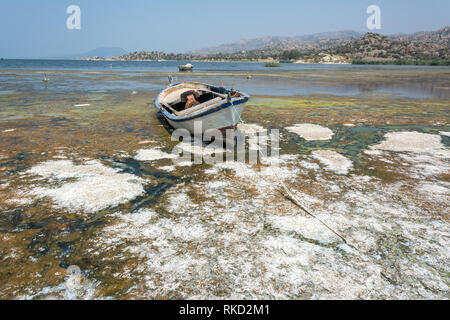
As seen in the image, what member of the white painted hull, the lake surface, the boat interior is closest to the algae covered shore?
the white painted hull

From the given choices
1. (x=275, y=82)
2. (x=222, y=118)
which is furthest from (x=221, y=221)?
(x=275, y=82)

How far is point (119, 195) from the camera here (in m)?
5.93

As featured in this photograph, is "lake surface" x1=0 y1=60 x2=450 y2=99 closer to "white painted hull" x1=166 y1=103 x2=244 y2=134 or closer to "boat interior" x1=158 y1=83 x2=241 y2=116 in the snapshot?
"boat interior" x1=158 y1=83 x2=241 y2=116

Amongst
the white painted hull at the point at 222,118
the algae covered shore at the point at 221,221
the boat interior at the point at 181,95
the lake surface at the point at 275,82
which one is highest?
the lake surface at the point at 275,82

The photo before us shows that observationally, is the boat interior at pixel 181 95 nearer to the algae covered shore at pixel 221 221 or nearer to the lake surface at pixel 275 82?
the lake surface at pixel 275 82

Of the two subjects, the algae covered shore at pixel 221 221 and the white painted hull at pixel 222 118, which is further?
the white painted hull at pixel 222 118

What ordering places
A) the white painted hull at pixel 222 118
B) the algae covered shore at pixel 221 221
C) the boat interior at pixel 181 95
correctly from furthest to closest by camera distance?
the boat interior at pixel 181 95, the white painted hull at pixel 222 118, the algae covered shore at pixel 221 221

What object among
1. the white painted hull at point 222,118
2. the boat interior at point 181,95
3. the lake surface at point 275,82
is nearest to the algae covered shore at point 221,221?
the white painted hull at point 222,118

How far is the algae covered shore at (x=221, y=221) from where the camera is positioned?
12.0 feet

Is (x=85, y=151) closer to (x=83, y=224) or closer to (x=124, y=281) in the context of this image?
(x=83, y=224)

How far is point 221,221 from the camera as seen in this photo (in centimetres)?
506

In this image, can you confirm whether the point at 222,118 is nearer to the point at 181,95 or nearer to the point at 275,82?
the point at 181,95
